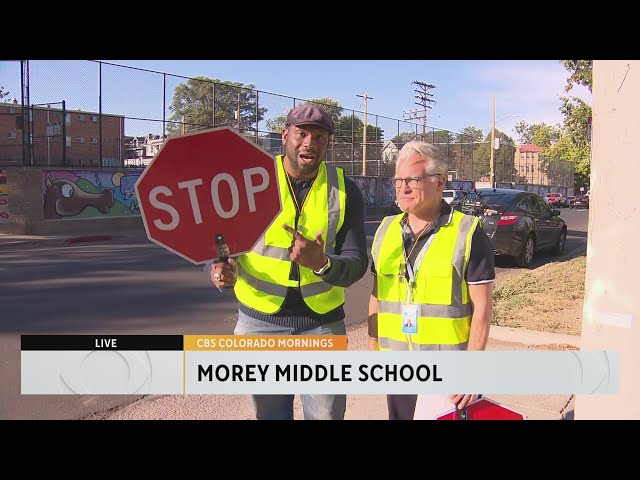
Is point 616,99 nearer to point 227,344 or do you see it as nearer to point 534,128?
point 534,128

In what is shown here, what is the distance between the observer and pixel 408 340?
2.43 meters

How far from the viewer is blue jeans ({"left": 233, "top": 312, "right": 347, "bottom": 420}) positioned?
245 cm

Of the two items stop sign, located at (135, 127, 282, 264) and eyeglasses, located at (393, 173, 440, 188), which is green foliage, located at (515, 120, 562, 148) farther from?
stop sign, located at (135, 127, 282, 264)

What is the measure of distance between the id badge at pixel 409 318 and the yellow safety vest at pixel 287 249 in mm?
301

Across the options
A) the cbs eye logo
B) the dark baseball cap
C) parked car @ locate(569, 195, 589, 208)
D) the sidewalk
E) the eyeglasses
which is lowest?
the sidewalk

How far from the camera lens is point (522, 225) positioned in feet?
11.7

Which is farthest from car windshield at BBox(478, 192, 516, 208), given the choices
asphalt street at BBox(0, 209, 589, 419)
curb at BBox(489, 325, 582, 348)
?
curb at BBox(489, 325, 582, 348)

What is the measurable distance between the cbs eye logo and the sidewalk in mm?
283

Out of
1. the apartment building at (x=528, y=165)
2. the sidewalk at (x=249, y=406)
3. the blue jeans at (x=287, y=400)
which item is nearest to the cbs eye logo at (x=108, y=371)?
the sidewalk at (x=249, y=406)

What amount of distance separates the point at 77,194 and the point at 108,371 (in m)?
4.63

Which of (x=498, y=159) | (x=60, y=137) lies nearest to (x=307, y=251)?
(x=498, y=159)

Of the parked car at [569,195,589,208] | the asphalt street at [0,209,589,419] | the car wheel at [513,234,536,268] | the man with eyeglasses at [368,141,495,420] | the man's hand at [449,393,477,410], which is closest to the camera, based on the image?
the man with eyeglasses at [368,141,495,420]
